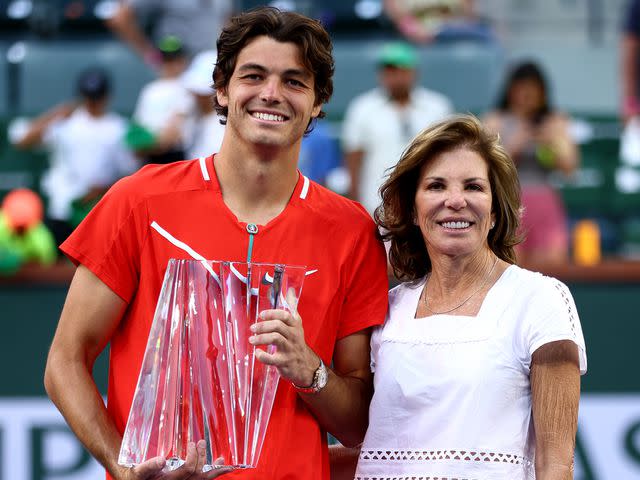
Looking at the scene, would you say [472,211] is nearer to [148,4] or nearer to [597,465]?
[597,465]

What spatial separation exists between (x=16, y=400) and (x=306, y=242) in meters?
2.93

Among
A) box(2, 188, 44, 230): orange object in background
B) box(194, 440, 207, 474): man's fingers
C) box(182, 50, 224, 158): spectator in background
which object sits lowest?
box(194, 440, 207, 474): man's fingers

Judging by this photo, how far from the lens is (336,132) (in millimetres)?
8273

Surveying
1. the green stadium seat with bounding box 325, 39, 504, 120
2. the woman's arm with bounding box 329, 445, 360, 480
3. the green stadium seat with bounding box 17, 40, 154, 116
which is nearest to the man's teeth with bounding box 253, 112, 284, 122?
the woman's arm with bounding box 329, 445, 360, 480

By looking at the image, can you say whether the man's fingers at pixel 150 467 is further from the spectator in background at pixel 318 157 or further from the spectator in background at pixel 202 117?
the spectator in background at pixel 318 157

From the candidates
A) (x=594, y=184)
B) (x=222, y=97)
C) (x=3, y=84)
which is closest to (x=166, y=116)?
(x=3, y=84)

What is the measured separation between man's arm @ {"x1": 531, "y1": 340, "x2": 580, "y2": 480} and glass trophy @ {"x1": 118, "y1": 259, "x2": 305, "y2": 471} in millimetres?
628

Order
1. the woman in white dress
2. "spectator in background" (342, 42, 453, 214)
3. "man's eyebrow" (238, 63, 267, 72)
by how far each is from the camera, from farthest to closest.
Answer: "spectator in background" (342, 42, 453, 214), "man's eyebrow" (238, 63, 267, 72), the woman in white dress

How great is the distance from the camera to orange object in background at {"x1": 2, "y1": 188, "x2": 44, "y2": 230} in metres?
6.35

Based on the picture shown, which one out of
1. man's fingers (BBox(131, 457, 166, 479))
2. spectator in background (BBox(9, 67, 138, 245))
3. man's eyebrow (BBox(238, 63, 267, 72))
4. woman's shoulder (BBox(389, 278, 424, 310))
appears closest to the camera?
man's fingers (BBox(131, 457, 166, 479))

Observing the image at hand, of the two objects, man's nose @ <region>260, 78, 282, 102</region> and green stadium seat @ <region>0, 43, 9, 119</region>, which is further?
green stadium seat @ <region>0, 43, 9, 119</region>

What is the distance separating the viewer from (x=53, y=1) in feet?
31.1

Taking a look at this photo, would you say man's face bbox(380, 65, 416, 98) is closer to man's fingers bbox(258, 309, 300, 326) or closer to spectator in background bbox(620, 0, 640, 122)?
spectator in background bbox(620, 0, 640, 122)

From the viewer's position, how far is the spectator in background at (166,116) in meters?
7.00
